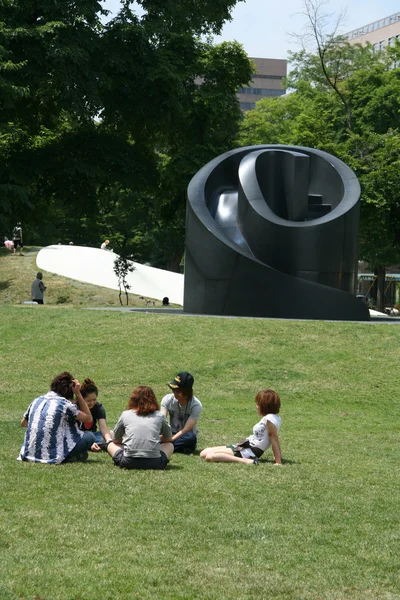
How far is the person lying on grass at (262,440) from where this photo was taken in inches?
345

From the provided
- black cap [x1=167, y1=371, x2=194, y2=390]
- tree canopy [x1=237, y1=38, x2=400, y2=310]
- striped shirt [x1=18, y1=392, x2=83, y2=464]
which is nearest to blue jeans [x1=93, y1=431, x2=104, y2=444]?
striped shirt [x1=18, y1=392, x2=83, y2=464]

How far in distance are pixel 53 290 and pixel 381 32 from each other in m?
67.2

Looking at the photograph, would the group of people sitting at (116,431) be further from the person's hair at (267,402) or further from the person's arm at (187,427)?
the person's arm at (187,427)

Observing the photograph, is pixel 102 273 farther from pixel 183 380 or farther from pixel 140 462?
pixel 140 462

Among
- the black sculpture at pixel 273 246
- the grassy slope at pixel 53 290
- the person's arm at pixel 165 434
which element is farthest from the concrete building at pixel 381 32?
the person's arm at pixel 165 434

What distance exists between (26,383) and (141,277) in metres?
29.0

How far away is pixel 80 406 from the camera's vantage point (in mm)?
8555

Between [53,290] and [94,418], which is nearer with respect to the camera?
[94,418]

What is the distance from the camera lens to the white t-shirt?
876 cm

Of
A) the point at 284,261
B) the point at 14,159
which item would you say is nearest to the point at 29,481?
the point at 284,261

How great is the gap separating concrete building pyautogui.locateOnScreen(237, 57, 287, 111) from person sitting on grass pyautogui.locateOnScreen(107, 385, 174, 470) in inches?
5052

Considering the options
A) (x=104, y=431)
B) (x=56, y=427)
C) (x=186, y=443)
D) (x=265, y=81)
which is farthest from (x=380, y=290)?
(x=265, y=81)

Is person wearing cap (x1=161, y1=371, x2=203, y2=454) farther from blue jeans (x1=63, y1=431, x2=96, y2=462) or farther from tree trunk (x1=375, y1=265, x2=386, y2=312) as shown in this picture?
tree trunk (x1=375, y1=265, x2=386, y2=312)

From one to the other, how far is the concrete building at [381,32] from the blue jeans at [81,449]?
Result: 89790 mm
